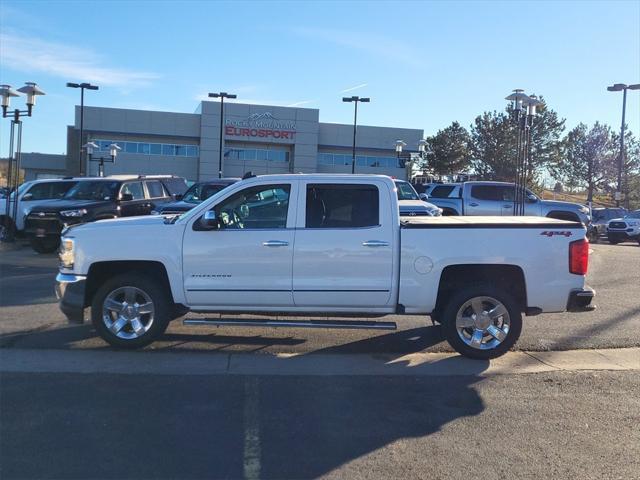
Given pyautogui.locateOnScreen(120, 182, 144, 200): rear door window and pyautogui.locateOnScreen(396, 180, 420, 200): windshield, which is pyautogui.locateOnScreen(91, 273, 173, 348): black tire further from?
pyautogui.locateOnScreen(396, 180, 420, 200): windshield

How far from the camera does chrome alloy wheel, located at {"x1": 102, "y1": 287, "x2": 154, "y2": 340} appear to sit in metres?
6.60

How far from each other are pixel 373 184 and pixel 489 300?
5.91 ft

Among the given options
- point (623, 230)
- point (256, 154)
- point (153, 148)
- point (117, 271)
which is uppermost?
point (256, 154)

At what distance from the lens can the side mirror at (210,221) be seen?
6320mm

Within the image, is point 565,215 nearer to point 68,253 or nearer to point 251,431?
point 68,253

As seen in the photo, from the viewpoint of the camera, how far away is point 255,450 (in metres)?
4.11

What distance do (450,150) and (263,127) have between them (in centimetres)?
1906

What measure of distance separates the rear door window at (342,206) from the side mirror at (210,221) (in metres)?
0.98

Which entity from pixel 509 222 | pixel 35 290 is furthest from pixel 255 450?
pixel 35 290

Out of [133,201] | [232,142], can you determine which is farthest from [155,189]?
[232,142]

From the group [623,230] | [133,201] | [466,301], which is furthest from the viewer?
[623,230]

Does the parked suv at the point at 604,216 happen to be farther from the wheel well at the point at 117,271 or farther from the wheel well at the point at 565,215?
the wheel well at the point at 117,271

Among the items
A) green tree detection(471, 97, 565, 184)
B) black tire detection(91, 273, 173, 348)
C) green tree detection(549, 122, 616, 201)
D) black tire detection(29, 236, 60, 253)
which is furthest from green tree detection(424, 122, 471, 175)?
black tire detection(91, 273, 173, 348)

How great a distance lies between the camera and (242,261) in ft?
21.1
